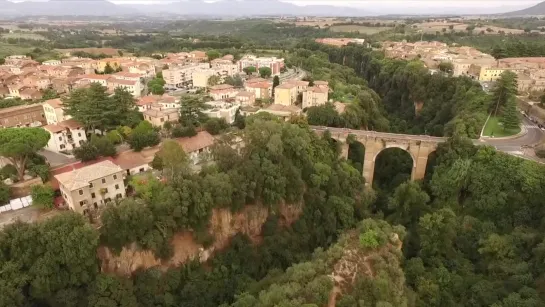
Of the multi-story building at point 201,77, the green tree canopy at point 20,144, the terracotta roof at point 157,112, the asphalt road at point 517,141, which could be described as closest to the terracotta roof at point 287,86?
the multi-story building at point 201,77

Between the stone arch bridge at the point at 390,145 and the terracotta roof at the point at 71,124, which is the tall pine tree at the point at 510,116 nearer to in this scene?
the stone arch bridge at the point at 390,145

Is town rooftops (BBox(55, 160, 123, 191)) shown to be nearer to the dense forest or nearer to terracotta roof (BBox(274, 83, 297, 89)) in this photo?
the dense forest

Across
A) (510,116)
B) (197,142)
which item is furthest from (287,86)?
(510,116)

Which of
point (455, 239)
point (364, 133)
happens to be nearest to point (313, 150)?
point (364, 133)

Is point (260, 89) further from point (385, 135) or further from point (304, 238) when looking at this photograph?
point (304, 238)

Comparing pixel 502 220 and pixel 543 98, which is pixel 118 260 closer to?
pixel 502 220
